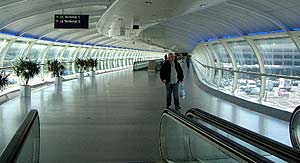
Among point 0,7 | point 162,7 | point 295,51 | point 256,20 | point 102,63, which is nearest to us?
point 162,7

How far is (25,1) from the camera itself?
53.0 feet

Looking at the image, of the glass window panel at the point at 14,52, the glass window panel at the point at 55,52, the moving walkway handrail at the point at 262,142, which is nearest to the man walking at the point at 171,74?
the moving walkway handrail at the point at 262,142

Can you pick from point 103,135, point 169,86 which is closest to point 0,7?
point 169,86

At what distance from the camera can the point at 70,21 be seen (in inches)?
691

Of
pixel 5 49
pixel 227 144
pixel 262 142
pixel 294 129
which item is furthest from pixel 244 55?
pixel 227 144

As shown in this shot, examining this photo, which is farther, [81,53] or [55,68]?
[81,53]

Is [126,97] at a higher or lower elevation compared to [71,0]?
lower

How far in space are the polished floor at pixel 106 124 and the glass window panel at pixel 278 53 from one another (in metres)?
10.3

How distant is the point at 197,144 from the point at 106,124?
13.8 ft

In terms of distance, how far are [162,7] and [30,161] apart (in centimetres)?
1094

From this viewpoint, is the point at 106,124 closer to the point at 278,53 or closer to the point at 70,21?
the point at 70,21

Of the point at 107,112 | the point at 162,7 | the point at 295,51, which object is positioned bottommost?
the point at 107,112

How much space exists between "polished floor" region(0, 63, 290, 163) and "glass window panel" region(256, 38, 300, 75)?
33.7 feet

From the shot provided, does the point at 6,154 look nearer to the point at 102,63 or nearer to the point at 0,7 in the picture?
the point at 0,7
